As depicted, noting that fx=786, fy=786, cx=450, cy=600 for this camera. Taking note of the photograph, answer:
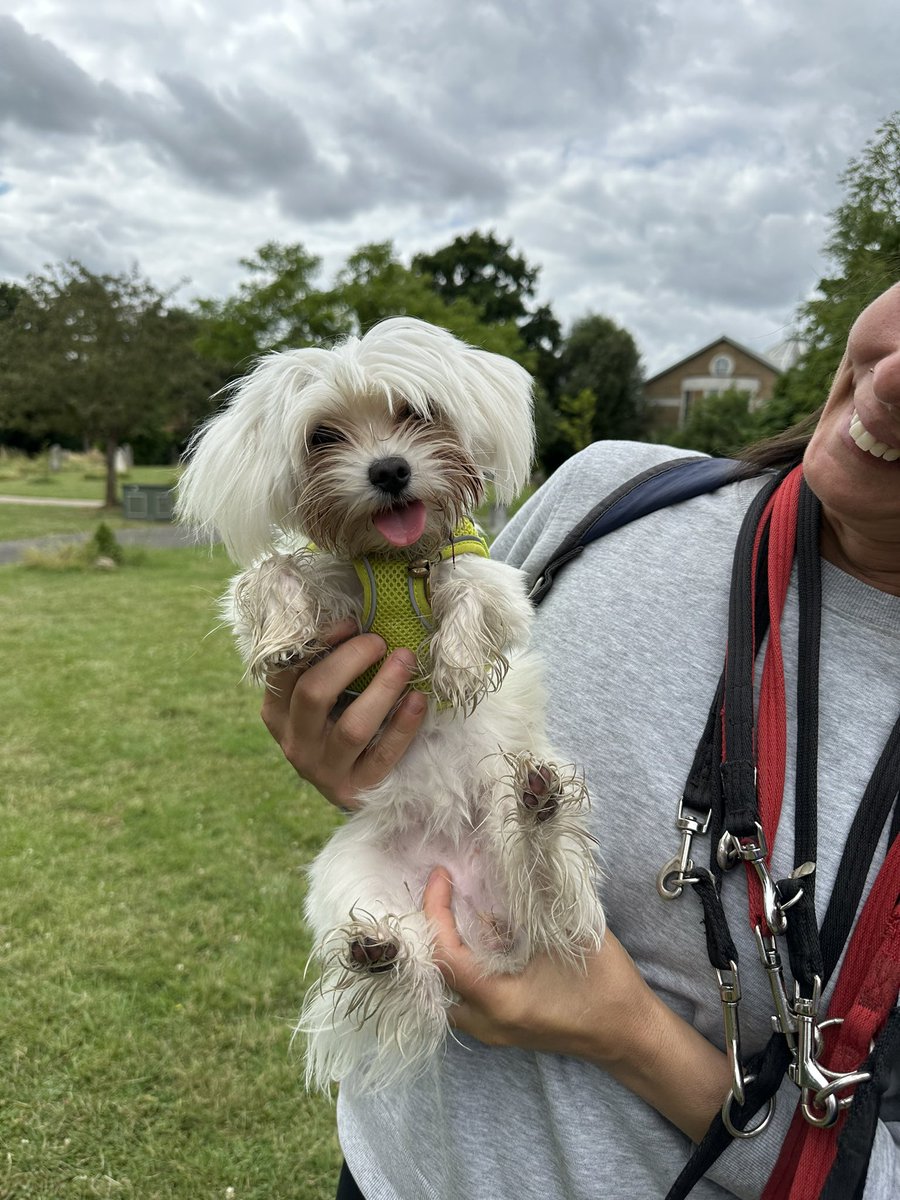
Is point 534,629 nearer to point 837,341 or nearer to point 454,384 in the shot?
point 454,384

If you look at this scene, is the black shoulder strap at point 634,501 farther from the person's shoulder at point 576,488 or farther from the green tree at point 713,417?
the green tree at point 713,417

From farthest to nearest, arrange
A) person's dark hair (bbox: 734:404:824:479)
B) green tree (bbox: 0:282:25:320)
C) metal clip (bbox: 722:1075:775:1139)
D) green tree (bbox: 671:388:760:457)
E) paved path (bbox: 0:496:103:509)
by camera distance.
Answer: green tree (bbox: 671:388:760:457)
green tree (bbox: 0:282:25:320)
paved path (bbox: 0:496:103:509)
person's dark hair (bbox: 734:404:824:479)
metal clip (bbox: 722:1075:775:1139)

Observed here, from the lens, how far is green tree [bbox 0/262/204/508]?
25.3m

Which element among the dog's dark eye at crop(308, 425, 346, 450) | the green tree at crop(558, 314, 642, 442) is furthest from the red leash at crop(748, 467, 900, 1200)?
the green tree at crop(558, 314, 642, 442)

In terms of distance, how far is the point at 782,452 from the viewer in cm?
213

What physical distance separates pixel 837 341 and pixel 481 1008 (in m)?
2.36

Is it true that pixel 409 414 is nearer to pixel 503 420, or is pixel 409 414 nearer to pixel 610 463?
pixel 503 420

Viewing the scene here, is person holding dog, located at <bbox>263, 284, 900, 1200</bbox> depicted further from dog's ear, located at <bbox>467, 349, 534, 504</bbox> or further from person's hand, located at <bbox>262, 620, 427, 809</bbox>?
dog's ear, located at <bbox>467, 349, 534, 504</bbox>

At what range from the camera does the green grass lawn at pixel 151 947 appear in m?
3.41

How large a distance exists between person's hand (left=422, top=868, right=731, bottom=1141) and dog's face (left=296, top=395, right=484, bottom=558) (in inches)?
39.4

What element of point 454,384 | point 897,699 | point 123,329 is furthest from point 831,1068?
point 123,329

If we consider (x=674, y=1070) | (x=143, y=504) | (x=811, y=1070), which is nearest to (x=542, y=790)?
(x=674, y=1070)

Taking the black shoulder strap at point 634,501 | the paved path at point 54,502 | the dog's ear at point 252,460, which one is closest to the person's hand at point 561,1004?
the black shoulder strap at point 634,501

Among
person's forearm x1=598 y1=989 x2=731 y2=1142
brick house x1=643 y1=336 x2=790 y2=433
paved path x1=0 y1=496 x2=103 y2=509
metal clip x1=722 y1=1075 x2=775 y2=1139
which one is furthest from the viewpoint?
brick house x1=643 y1=336 x2=790 y2=433
